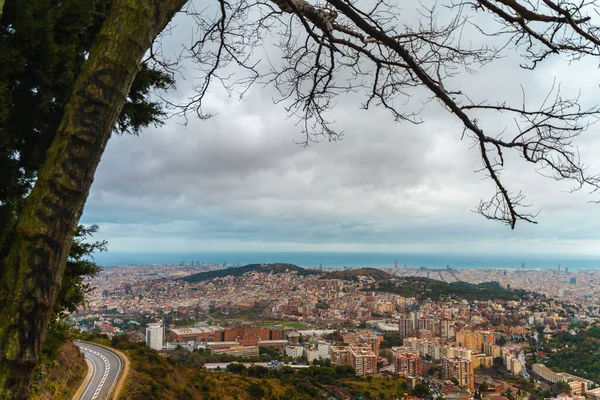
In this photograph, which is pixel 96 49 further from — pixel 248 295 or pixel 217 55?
pixel 248 295

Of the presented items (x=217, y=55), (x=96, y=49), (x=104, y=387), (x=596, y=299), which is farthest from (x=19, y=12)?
(x=596, y=299)

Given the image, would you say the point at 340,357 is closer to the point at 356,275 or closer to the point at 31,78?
the point at 31,78

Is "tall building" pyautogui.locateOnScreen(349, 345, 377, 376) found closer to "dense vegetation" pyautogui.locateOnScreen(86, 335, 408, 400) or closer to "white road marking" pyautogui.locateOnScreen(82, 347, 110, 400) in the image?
"dense vegetation" pyautogui.locateOnScreen(86, 335, 408, 400)

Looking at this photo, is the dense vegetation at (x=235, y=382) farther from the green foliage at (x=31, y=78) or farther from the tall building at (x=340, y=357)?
the green foliage at (x=31, y=78)

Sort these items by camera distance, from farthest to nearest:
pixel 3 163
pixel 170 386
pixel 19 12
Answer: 1. pixel 170 386
2. pixel 3 163
3. pixel 19 12

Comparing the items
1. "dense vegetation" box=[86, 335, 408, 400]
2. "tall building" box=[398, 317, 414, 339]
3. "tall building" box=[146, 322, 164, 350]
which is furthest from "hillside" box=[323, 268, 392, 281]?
"dense vegetation" box=[86, 335, 408, 400]

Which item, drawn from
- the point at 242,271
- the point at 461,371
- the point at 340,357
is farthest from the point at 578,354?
the point at 242,271
